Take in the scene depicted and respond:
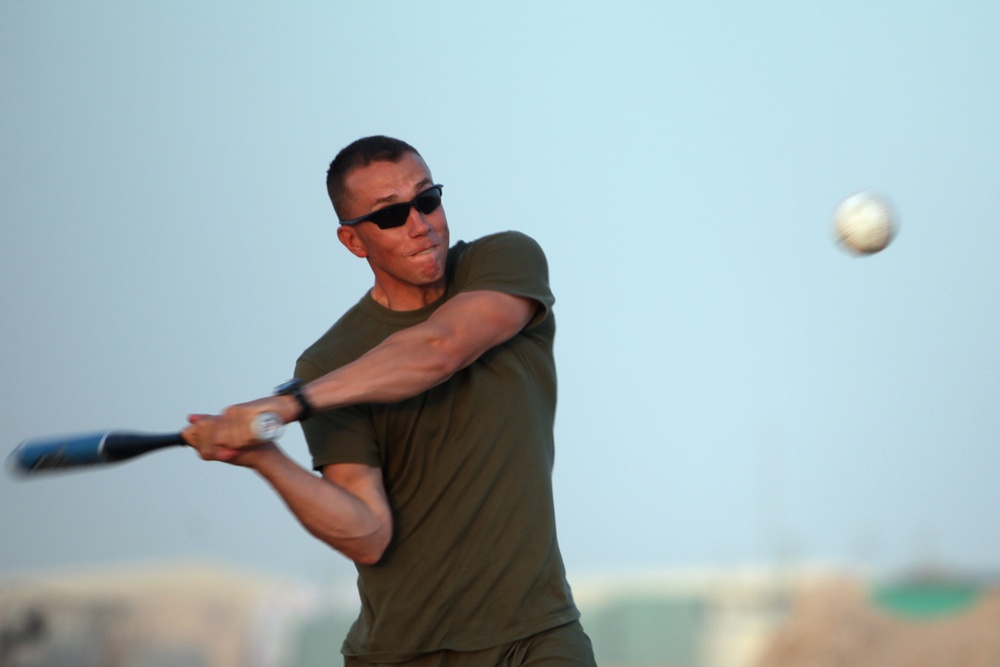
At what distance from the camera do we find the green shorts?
2973 mm

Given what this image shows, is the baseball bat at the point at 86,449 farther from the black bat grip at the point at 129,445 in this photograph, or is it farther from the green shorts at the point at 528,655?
the green shorts at the point at 528,655

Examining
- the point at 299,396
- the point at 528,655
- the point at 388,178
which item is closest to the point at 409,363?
the point at 299,396

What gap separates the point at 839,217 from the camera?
4938 millimetres

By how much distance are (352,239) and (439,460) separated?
2.08 ft

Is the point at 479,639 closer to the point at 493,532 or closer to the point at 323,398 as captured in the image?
the point at 493,532

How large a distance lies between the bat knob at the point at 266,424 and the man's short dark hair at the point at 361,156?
29.8 inches

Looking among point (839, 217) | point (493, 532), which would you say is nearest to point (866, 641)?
point (839, 217)

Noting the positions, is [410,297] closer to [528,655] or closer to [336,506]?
[336,506]

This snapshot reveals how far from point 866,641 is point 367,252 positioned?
340 inches

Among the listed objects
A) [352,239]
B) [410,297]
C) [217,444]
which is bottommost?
[217,444]

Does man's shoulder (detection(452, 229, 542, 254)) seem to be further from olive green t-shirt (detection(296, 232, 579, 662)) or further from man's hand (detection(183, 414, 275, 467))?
man's hand (detection(183, 414, 275, 467))

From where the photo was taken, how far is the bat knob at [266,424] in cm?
265

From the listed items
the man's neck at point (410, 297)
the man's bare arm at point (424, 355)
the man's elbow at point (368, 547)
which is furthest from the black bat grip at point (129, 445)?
the man's neck at point (410, 297)

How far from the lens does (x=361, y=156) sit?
320 centimetres
